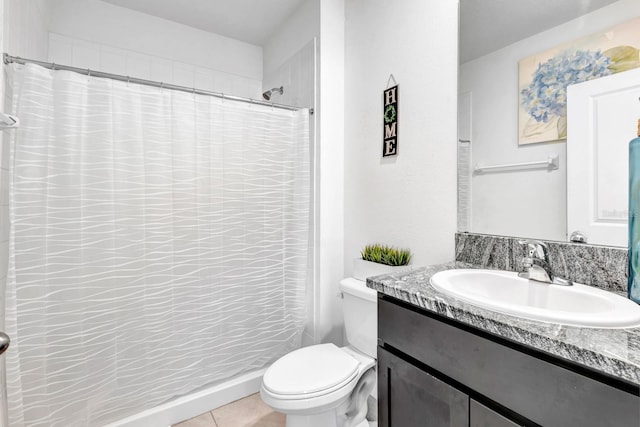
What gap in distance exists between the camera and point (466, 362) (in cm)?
68

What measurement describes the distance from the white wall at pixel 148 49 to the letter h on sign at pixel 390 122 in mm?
1460

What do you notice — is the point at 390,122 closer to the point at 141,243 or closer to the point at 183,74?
the point at 141,243

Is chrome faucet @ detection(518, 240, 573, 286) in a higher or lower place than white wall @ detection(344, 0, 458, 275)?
lower

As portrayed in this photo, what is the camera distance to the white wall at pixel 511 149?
95 centimetres

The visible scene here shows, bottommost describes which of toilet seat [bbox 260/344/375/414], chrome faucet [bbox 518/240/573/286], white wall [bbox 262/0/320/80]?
toilet seat [bbox 260/344/375/414]

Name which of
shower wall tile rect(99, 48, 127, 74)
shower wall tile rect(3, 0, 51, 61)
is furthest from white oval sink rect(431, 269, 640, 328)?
shower wall tile rect(99, 48, 127, 74)

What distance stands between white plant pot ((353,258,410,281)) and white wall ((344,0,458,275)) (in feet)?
0.47

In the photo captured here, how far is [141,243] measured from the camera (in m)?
1.43

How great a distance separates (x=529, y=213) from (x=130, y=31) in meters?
2.66

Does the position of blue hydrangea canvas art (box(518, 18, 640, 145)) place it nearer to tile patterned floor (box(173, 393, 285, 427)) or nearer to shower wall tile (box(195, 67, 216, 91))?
tile patterned floor (box(173, 393, 285, 427))

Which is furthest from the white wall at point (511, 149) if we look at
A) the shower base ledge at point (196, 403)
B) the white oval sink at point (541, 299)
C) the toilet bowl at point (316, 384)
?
the shower base ledge at point (196, 403)

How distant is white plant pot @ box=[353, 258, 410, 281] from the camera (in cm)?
138

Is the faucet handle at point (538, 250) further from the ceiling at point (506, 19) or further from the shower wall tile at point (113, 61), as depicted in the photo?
the shower wall tile at point (113, 61)

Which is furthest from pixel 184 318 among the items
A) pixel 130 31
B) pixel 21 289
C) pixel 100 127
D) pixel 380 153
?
pixel 130 31
